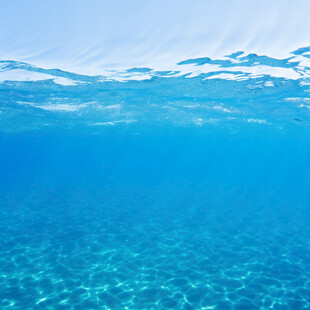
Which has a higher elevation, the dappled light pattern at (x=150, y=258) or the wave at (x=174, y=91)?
the wave at (x=174, y=91)

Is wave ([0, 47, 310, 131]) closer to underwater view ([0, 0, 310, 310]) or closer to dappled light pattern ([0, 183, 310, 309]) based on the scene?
underwater view ([0, 0, 310, 310])

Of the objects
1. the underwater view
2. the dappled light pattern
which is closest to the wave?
the underwater view

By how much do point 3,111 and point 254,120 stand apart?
30.3 m

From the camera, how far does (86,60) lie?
15.8 metres

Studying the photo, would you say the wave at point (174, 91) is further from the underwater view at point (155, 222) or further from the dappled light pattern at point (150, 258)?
the dappled light pattern at point (150, 258)

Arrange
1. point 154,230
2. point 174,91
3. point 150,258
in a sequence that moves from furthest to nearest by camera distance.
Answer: point 174,91, point 154,230, point 150,258

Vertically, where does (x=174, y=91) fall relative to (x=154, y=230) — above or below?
above

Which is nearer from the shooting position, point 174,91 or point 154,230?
point 154,230

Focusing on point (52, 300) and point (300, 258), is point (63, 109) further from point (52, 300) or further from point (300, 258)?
point (300, 258)

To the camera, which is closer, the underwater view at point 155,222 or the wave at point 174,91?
the underwater view at point 155,222

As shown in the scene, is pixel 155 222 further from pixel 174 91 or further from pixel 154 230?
pixel 174 91

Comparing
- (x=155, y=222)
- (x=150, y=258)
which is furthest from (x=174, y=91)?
(x=150, y=258)

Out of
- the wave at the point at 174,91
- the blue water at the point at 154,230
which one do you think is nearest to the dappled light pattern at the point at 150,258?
the blue water at the point at 154,230

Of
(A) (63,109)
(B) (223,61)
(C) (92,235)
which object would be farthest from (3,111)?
(B) (223,61)
